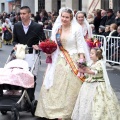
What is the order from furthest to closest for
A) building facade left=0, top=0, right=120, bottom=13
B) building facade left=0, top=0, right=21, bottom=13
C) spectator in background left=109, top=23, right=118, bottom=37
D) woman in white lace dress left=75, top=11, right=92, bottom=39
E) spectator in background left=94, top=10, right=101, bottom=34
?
building facade left=0, top=0, right=21, bottom=13 < building facade left=0, top=0, right=120, bottom=13 < spectator in background left=94, top=10, right=101, bottom=34 < spectator in background left=109, top=23, right=118, bottom=37 < woman in white lace dress left=75, top=11, right=92, bottom=39

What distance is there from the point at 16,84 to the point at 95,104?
4.16 ft

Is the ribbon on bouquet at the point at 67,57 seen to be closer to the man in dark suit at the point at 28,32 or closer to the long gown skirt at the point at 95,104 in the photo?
the long gown skirt at the point at 95,104

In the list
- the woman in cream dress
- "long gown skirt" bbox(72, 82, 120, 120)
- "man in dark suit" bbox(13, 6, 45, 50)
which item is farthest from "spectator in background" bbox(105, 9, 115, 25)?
"long gown skirt" bbox(72, 82, 120, 120)

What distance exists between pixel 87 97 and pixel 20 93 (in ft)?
3.94

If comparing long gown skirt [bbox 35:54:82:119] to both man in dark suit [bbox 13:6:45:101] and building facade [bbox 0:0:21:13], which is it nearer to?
man in dark suit [bbox 13:6:45:101]

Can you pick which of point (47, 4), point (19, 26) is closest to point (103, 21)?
point (19, 26)

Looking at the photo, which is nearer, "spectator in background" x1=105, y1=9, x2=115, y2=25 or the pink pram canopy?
the pink pram canopy

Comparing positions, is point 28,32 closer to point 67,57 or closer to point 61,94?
point 67,57

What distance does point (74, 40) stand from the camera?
7691mm

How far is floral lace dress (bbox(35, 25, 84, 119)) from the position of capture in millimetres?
7555

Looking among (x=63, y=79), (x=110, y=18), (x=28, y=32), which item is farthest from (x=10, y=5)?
(x=63, y=79)

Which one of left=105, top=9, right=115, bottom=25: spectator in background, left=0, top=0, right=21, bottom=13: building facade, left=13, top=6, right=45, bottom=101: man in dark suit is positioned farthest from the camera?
left=0, top=0, right=21, bottom=13: building facade

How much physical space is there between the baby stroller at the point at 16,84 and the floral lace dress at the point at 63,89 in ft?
1.08

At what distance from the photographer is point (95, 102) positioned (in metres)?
7.18
